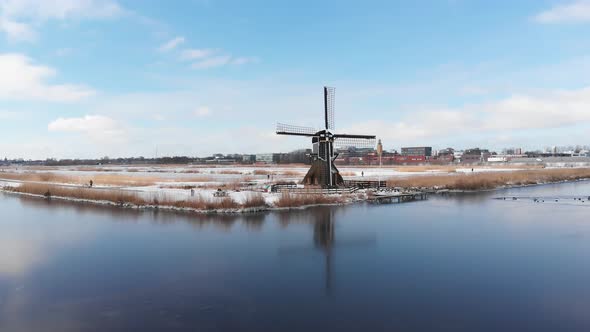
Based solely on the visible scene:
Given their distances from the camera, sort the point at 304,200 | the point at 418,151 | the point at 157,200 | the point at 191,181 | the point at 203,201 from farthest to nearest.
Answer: the point at 418,151 < the point at 191,181 < the point at 157,200 < the point at 304,200 < the point at 203,201

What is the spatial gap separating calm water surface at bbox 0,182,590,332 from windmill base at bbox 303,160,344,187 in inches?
388

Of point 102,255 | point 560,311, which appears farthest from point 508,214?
point 102,255

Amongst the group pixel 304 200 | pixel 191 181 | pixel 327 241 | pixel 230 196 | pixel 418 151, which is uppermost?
pixel 418 151

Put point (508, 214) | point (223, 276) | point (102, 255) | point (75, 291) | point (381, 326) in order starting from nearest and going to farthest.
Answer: point (381, 326)
point (75, 291)
point (223, 276)
point (102, 255)
point (508, 214)

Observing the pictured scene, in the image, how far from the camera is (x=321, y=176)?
29.9 metres

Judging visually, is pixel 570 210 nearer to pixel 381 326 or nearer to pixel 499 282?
pixel 499 282

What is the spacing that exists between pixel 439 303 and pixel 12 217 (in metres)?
22.9

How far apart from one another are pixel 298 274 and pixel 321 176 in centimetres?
1931

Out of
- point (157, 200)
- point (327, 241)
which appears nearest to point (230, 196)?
point (157, 200)

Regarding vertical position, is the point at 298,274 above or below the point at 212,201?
below

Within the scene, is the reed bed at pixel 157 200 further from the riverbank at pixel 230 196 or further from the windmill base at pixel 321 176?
the windmill base at pixel 321 176

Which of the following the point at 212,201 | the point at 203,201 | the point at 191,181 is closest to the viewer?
the point at 203,201

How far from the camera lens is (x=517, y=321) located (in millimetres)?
7641

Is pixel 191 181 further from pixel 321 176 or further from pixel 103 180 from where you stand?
pixel 321 176
